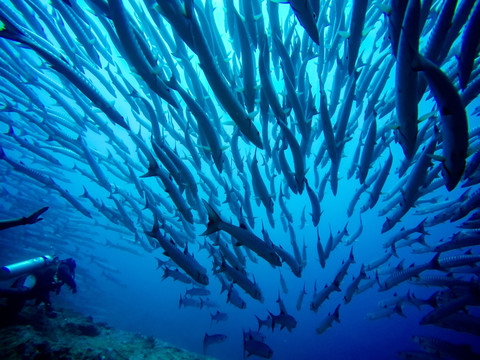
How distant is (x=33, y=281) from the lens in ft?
17.7

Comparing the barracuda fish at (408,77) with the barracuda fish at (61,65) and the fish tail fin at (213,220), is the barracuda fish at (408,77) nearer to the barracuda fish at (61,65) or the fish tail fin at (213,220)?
the fish tail fin at (213,220)

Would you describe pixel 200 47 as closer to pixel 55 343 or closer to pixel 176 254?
pixel 176 254

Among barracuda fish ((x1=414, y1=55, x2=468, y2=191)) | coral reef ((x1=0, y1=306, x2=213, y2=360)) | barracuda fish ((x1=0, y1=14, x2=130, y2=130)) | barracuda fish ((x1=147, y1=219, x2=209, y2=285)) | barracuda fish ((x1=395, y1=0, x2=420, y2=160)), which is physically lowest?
coral reef ((x1=0, y1=306, x2=213, y2=360))

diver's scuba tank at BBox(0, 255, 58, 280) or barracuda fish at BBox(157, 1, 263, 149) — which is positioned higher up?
barracuda fish at BBox(157, 1, 263, 149)

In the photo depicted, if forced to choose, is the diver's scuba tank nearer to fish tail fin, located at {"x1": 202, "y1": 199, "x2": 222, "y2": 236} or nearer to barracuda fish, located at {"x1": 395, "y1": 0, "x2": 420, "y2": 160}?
fish tail fin, located at {"x1": 202, "y1": 199, "x2": 222, "y2": 236}

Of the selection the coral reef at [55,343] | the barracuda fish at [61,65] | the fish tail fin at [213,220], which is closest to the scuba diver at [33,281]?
the coral reef at [55,343]

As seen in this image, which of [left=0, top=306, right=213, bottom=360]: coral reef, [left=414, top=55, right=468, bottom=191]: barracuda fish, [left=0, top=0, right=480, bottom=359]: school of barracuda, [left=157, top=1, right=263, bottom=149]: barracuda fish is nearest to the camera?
[left=414, top=55, right=468, bottom=191]: barracuda fish

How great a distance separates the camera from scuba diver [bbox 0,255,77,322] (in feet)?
15.6

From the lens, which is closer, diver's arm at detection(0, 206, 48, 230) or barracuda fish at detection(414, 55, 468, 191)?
barracuda fish at detection(414, 55, 468, 191)

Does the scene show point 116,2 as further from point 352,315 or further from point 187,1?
point 352,315

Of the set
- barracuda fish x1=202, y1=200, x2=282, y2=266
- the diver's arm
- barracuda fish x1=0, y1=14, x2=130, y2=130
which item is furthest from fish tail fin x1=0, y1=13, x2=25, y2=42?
barracuda fish x1=202, y1=200, x2=282, y2=266

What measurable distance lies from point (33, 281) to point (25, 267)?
0.44m

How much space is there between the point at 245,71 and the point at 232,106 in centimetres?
85

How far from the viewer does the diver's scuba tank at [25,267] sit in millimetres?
4808
